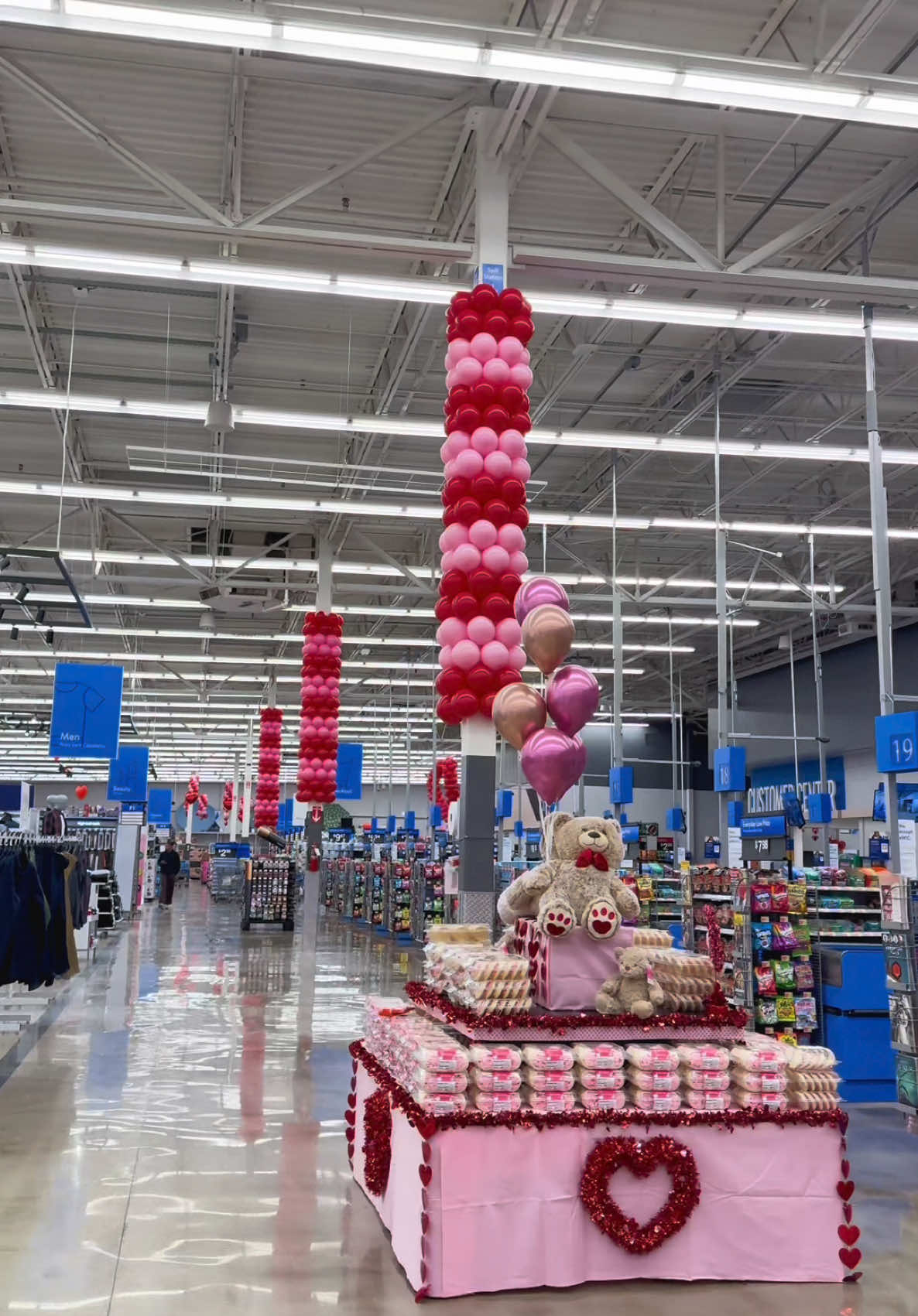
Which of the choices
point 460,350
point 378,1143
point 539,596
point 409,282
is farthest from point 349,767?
point 378,1143

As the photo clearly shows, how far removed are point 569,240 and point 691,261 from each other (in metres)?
1.50

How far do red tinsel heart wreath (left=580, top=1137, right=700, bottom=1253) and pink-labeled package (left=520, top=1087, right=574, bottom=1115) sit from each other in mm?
171

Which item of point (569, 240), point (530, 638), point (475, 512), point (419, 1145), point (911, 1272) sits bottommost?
point (911, 1272)

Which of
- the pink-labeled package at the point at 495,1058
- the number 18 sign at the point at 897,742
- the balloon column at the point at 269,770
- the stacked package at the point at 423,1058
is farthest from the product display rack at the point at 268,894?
the pink-labeled package at the point at 495,1058

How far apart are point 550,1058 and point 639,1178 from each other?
19.8 inches

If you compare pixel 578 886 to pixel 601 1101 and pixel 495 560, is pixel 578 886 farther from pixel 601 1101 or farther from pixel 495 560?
pixel 495 560

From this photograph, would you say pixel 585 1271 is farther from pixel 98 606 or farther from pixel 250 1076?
pixel 98 606

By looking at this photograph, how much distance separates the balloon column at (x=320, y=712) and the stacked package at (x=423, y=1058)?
32.1 ft

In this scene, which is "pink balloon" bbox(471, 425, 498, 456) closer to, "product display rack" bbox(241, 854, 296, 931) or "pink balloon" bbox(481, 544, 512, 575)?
"pink balloon" bbox(481, 544, 512, 575)

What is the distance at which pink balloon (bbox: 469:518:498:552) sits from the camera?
666 cm

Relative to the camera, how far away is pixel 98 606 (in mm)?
22219

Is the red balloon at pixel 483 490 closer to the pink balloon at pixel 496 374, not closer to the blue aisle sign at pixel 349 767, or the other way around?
the pink balloon at pixel 496 374

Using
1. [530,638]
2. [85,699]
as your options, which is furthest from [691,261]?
[85,699]

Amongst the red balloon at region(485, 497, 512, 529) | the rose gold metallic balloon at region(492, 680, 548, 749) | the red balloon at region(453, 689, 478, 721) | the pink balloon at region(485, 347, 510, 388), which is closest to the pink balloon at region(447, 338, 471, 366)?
the pink balloon at region(485, 347, 510, 388)
